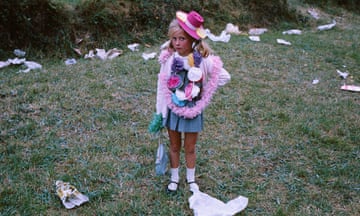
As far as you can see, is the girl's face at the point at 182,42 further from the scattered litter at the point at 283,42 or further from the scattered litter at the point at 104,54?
the scattered litter at the point at 283,42

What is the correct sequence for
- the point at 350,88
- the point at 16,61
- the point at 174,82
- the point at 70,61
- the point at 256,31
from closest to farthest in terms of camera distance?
1. the point at 174,82
2. the point at 350,88
3. the point at 16,61
4. the point at 70,61
5. the point at 256,31

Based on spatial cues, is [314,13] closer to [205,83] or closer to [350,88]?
[350,88]

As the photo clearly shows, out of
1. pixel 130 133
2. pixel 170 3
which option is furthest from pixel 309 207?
pixel 170 3

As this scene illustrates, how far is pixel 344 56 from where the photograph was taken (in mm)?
5852

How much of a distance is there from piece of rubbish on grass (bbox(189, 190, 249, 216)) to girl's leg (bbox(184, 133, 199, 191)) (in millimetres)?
98

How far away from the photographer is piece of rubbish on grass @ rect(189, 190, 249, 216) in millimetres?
2463

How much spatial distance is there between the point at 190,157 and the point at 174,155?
0.35 ft

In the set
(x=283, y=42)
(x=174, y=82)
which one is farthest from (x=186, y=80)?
(x=283, y=42)

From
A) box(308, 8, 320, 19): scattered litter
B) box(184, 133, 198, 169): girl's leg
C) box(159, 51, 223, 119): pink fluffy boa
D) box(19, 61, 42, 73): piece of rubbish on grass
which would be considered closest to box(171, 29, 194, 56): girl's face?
box(159, 51, 223, 119): pink fluffy boa

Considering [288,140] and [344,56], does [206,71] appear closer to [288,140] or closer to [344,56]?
[288,140]

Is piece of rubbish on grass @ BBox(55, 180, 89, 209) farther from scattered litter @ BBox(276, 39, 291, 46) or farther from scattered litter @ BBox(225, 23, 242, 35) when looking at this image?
scattered litter @ BBox(225, 23, 242, 35)

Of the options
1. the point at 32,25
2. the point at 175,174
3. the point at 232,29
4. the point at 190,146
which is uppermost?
the point at 190,146

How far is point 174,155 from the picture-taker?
2.64 metres

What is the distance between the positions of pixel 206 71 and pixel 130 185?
0.96 m
